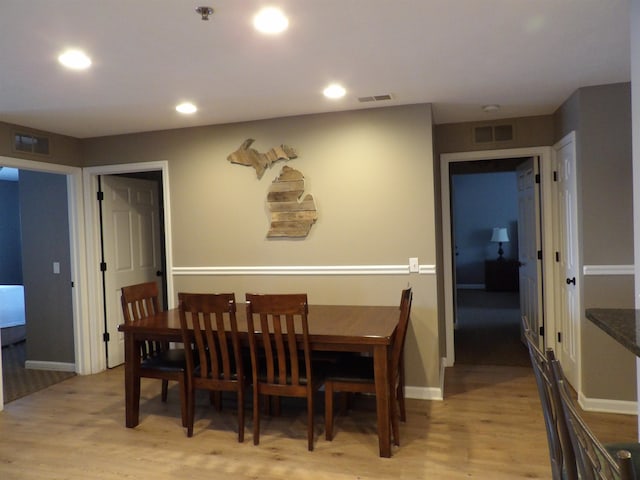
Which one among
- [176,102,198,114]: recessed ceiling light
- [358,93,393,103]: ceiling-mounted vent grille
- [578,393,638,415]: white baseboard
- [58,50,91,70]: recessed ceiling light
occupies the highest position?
[176,102,198,114]: recessed ceiling light

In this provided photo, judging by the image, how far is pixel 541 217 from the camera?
162 inches

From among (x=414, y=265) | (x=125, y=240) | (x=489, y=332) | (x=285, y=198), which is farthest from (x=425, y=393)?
(x=125, y=240)

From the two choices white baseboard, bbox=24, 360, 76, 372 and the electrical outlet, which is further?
white baseboard, bbox=24, 360, 76, 372

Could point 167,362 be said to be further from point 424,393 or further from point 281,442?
point 424,393

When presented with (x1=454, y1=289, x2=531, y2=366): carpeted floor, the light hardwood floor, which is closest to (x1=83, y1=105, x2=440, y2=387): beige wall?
the light hardwood floor

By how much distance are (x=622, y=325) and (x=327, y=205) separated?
98.9 inches

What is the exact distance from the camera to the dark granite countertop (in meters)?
1.23

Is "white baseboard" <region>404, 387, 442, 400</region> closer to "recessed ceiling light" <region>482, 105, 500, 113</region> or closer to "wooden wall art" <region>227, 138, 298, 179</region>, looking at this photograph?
"wooden wall art" <region>227, 138, 298, 179</region>

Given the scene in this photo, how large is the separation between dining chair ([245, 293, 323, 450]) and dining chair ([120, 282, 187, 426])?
58 cm

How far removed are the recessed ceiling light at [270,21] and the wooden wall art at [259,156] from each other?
161cm

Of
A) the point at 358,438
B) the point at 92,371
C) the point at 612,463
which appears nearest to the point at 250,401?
the point at 358,438

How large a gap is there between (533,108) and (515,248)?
6.23m

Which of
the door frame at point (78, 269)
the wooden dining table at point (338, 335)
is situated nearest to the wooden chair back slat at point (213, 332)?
the wooden dining table at point (338, 335)

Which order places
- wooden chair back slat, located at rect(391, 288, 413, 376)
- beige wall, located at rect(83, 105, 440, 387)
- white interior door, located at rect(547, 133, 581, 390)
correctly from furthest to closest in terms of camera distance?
beige wall, located at rect(83, 105, 440, 387), white interior door, located at rect(547, 133, 581, 390), wooden chair back slat, located at rect(391, 288, 413, 376)
